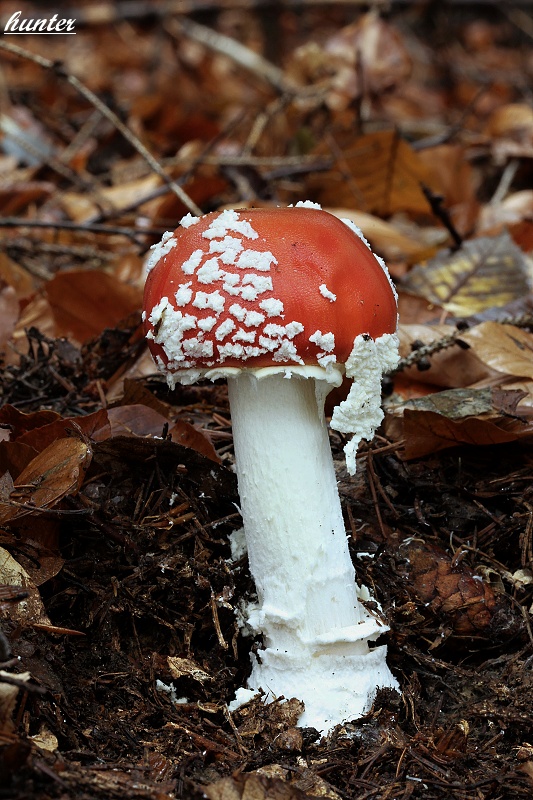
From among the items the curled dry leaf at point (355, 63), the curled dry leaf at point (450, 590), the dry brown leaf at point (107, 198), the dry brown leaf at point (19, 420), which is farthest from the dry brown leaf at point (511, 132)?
the dry brown leaf at point (19, 420)

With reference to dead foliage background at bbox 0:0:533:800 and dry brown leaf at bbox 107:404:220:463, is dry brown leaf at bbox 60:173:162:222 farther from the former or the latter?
dry brown leaf at bbox 107:404:220:463

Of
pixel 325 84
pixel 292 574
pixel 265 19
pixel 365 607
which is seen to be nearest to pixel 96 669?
pixel 292 574

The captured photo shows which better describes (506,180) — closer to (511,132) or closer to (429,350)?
(511,132)

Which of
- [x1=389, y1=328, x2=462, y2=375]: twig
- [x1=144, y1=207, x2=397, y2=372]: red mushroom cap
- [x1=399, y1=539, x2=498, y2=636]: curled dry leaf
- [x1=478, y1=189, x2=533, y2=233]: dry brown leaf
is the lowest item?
[x1=399, y1=539, x2=498, y2=636]: curled dry leaf

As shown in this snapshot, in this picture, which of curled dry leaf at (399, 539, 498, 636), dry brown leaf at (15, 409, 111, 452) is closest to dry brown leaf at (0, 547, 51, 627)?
dry brown leaf at (15, 409, 111, 452)

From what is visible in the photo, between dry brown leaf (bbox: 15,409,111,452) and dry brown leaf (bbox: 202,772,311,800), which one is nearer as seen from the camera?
dry brown leaf (bbox: 202,772,311,800)

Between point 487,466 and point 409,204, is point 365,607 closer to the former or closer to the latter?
point 487,466

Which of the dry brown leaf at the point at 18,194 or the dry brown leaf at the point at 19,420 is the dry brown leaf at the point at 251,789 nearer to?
the dry brown leaf at the point at 19,420

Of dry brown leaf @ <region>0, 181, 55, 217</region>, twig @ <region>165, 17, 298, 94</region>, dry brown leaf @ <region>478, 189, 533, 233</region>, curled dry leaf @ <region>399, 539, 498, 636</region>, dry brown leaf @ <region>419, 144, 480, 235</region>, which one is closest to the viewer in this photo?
curled dry leaf @ <region>399, 539, 498, 636</region>
